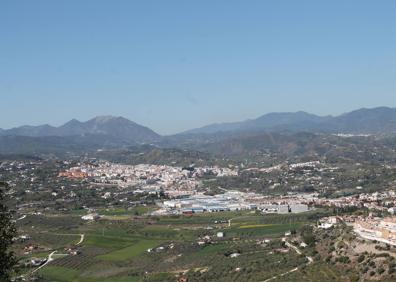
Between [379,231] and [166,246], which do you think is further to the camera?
[166,246]

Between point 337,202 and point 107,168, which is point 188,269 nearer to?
point 337,202

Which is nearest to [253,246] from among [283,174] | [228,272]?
[228,272]

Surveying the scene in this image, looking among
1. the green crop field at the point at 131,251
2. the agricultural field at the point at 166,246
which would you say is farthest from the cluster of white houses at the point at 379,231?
the green crop field at the point at 131,251

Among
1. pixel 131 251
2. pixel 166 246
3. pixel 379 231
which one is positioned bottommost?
pixel 131 251

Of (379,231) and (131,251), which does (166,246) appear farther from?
(379,231)

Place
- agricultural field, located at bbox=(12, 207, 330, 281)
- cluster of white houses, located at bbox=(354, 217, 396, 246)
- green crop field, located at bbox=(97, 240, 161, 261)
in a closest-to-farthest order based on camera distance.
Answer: cluster of white houses, located at bbox=(354, 217, 396, 246) → agricultural field, located at bbox=(12, 207, 330, 281) → green crop field, located at bbox=(97, 240, 161, 261)

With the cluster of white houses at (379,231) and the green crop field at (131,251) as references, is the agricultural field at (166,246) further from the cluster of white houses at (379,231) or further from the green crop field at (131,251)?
the cluster of white houses at (379,231)

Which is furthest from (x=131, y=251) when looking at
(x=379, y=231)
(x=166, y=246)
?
(x=379, y=231)

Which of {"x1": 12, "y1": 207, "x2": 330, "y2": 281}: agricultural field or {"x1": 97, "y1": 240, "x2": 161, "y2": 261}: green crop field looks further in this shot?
{"x1": 97, "y1": 240, "x2": 161, "y2": 261}: green crop field

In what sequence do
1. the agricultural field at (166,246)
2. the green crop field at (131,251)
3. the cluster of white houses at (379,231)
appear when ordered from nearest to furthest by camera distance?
the cluster of white houses at (379,231) → the agricultural field at (166,246) → the green crop field at (131,251)

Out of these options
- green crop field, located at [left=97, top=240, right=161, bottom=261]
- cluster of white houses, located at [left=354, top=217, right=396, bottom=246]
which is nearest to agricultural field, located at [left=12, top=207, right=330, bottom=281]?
green crop field, located at [left=97, top=240, right=161, bottom=261]

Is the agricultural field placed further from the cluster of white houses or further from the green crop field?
the cluster of white houses

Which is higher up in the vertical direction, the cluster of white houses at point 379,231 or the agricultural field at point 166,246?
the cluster of white houses at point 379,231
